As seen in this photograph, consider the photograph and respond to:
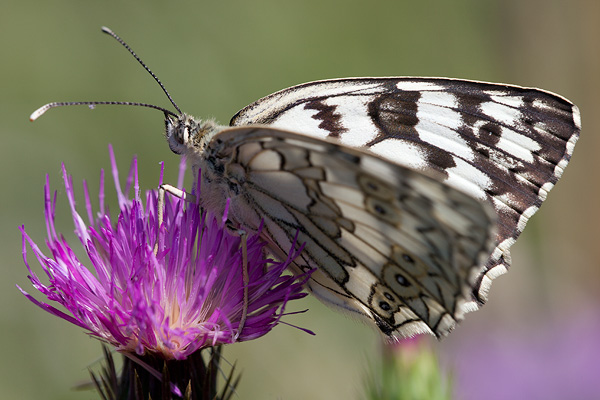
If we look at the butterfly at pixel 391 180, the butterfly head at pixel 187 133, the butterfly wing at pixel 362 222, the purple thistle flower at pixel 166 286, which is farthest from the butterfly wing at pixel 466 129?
the purple thistle flower at pixel 166 286

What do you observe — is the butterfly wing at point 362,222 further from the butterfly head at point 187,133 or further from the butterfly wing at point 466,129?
the butterfly wing at point 466,129

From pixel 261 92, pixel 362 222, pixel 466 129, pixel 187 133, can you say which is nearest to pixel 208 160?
pixel 187 133

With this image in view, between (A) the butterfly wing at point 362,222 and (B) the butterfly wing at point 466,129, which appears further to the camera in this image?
(B) the butterfly wing at point 466,129

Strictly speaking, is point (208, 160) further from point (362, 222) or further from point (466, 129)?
point (466, 129)

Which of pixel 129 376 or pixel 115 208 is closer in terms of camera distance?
pixel 129 376

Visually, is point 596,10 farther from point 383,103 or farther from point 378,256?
point 378,256

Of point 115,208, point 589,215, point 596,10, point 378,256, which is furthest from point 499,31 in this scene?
point 378,256

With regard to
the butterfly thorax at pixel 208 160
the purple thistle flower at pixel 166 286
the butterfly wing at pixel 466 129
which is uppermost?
the butterfly wing at pixel 466 129
